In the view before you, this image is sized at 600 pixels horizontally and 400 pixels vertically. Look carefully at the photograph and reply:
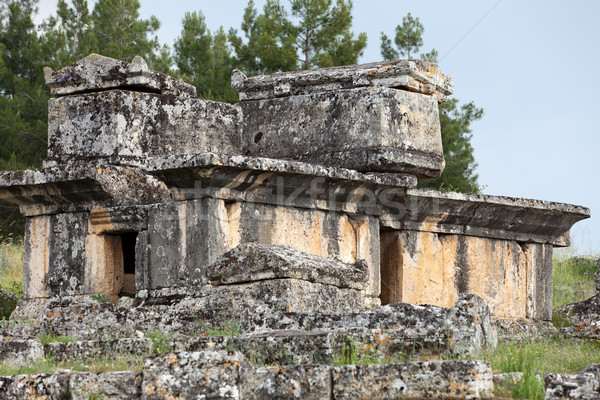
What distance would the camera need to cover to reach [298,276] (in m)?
8.56

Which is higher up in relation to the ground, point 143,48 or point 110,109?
point 143,48

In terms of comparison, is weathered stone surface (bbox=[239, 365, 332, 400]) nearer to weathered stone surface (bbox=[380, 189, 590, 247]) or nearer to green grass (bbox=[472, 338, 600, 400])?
green grass (bbox=[472, 338, 600, 400])

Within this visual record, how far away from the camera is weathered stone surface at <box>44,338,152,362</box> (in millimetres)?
7754

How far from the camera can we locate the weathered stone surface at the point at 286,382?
6152 millimetres

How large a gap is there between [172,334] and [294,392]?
2.59 meters

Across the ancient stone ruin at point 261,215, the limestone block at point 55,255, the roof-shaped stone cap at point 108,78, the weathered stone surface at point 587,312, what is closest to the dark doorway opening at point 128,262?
the ancient stone ruin at point 261,215

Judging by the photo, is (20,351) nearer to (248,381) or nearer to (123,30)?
(248,381)

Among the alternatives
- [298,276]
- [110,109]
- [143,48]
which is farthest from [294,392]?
[143,48]

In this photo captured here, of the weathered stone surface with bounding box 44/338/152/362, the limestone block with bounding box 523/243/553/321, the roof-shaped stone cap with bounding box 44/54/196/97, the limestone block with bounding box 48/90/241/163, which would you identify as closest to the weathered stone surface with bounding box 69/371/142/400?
the weathered stone surface with bounding box 44/338/152/362

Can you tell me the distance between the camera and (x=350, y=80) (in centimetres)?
1206

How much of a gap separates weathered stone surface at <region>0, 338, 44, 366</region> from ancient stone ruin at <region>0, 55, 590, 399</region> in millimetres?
172

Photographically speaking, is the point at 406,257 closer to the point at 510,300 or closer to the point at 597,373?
the point at 510,300

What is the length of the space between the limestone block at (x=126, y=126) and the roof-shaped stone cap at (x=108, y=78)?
126mm

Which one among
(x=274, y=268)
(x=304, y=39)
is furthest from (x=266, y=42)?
(x=274, y=268)
